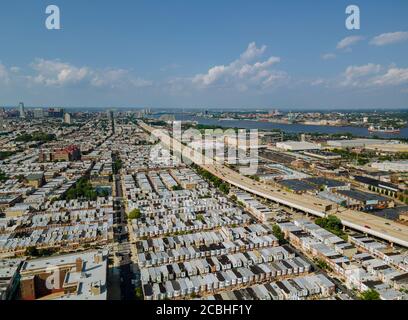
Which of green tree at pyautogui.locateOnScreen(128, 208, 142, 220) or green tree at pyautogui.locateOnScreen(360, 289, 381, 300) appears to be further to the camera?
green tree at pyautogui.locateOnScreen(128, 208, 142, 220)

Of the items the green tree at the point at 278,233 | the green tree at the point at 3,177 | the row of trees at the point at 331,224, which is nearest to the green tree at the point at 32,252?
the green tree at the point at 278,233

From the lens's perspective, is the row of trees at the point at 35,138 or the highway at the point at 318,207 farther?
the row of trees at the point at 35,138

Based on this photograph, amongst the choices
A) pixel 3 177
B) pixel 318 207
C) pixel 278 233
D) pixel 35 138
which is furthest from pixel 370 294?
pixel 35 138

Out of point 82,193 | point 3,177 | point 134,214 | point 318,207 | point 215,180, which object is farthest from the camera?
point 3,177

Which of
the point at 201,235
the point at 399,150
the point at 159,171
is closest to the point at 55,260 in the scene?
the point at 201,235

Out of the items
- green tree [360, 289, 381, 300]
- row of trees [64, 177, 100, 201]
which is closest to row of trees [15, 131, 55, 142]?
row of trees [64, 177, 100, 201]

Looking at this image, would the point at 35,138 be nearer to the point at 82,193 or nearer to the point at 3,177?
the point at 3,177

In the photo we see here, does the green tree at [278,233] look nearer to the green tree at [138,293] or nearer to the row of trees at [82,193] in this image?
the green tree at [138,293]

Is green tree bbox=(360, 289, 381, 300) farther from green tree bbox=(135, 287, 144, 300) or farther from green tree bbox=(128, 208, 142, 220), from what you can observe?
green tree bbox=(128, 208, 142, 220)
